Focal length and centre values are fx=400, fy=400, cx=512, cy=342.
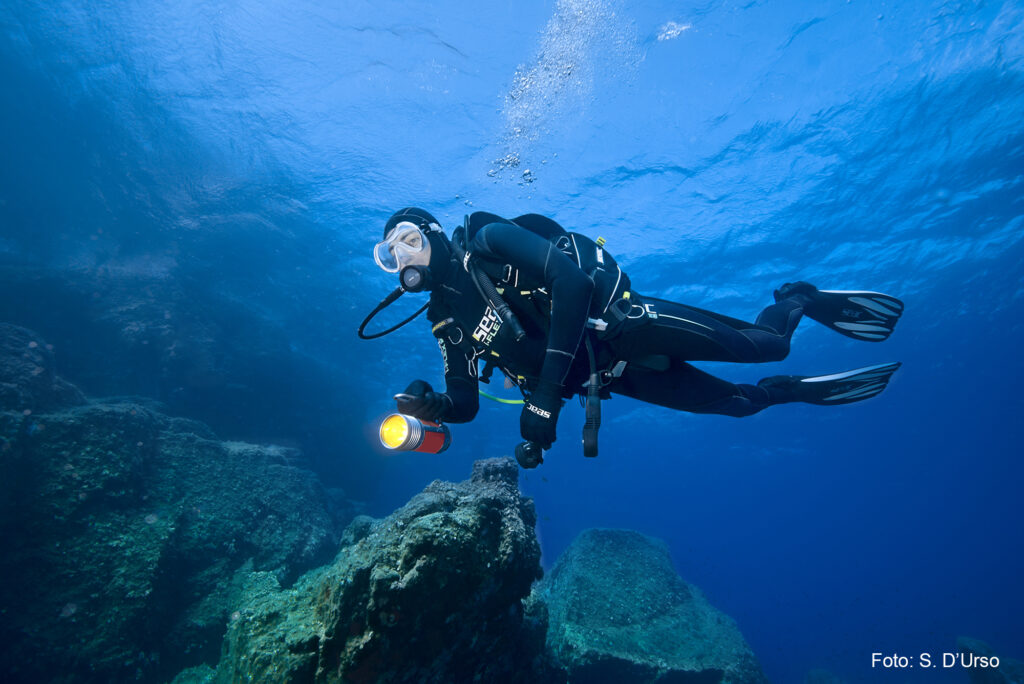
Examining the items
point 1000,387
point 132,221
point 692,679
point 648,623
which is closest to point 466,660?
point 692,679

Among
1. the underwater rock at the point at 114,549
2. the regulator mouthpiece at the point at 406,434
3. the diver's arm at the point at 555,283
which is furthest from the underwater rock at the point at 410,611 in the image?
the underwater rock at the point at 114,549

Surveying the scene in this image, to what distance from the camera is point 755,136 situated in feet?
39.8

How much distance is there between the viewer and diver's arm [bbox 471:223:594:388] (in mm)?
2686

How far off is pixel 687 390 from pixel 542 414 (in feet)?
6.70

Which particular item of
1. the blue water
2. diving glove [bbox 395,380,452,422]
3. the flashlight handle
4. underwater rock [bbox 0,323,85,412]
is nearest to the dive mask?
diving glove [bbox 395,380,452,422]

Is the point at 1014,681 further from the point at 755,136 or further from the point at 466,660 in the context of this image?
the point at 466,660

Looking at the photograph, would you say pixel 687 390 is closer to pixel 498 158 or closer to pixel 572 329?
pixel 572 329

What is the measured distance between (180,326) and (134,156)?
22.2 feet

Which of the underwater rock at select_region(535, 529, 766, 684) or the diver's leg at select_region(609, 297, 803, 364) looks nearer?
the diver's leg at select_region(609, 297, 803, 364)

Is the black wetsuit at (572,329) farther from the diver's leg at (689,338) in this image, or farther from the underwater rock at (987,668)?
the underwater rock at (987,668)

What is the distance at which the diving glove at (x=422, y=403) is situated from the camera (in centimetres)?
290

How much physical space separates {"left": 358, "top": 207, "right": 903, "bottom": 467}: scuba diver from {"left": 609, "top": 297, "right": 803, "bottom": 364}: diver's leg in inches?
0.4

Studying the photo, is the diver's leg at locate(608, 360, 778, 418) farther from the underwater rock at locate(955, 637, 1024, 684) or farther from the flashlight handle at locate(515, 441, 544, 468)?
the underwater rock at locate(955, 637, 1024, 684)

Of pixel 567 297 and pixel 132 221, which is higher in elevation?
pixel 132 221
